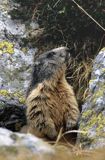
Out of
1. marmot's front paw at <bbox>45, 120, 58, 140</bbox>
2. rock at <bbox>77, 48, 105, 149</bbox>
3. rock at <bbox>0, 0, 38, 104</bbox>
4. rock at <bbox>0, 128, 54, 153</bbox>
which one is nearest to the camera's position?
rock at <bbox>0, 128, 54, 153</bbox>

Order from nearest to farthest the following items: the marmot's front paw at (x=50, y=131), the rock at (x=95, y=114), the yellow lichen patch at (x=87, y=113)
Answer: the rock at (x=95, y=114) → the yellow lichen patch at (x=87, y=113) → the marmot's front paw at (x=50, y=131)

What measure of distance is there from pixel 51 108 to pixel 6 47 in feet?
6.32

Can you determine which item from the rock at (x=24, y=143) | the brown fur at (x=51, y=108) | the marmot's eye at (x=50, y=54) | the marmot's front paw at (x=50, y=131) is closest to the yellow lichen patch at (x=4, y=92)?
the brown fur at (x=51, y=108)

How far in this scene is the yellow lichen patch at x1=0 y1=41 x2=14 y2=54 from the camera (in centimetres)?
827

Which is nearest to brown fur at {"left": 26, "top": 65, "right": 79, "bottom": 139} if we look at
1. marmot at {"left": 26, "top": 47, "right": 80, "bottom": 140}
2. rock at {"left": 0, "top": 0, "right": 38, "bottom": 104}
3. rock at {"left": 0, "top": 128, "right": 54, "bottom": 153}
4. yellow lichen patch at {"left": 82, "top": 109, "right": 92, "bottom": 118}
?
marmot at {"left": 26, "top": 47, "right": 80, "bottom": 140}

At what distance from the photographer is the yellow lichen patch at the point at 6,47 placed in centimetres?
827

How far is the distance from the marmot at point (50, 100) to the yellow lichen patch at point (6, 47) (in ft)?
4.22

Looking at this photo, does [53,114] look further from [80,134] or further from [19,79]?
[19,79]

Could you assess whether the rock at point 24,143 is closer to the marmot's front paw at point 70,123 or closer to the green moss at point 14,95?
the marmot's front paw at point 70,123

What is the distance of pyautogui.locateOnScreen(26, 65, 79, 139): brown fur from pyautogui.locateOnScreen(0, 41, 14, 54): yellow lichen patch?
1.53m

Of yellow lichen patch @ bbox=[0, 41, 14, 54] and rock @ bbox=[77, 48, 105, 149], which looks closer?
rock @ bbox=[77, 48, 105, 149]

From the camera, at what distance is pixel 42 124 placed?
659 centimetres

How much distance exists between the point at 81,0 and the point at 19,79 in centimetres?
154

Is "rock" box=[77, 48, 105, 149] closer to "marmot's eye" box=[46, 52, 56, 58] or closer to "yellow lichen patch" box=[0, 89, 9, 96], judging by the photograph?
"marmot's eye" box=[46, 52, 56, 58]
